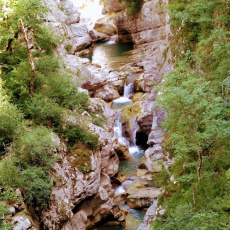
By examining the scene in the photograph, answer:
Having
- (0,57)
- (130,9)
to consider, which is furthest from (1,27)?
(130,9)

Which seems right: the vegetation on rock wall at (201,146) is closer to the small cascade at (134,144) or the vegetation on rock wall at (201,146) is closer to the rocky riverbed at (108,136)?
the rocky riverbed at (108,136)

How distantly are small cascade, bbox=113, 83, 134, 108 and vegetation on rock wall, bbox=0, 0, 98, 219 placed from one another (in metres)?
9.44

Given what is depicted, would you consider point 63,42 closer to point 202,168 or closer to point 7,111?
point 7,111

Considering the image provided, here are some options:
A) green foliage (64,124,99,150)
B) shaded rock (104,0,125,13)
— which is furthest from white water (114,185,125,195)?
shaded rock (104,0,125,13)

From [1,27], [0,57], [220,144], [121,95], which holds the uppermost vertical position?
[1,27]

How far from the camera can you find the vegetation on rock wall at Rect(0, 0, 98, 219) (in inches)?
380

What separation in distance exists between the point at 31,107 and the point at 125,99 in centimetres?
1405

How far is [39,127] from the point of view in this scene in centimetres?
1155

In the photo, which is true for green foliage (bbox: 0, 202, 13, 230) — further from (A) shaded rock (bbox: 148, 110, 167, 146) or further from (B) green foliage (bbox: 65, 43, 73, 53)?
(B) green foliage (bbox: 65, 43, 73, 53)

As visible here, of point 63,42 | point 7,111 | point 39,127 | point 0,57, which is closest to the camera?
point 7,111

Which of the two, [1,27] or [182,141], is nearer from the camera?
[182,141]

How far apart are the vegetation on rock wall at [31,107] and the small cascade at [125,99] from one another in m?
9.44

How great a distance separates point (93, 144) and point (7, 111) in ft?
13.0

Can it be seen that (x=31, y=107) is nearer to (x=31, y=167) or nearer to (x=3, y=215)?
(x=31, y=167)
